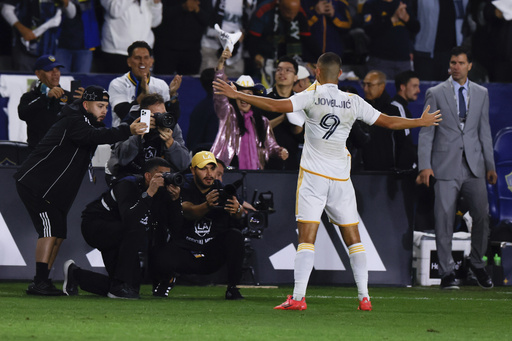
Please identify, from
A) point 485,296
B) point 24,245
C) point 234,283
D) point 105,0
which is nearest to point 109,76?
point 105,0

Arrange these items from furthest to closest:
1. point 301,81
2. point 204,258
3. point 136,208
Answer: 1. point 301,81
2. point 204,258
3. point 136,208

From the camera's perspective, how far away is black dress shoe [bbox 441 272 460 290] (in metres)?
11.1

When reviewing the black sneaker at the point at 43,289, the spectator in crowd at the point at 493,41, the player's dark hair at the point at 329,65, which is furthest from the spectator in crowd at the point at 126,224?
the spectator in crowd at the point at 493,41

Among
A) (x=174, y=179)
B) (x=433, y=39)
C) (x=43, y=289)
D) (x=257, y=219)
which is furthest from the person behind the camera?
→ (x=433, y=39)

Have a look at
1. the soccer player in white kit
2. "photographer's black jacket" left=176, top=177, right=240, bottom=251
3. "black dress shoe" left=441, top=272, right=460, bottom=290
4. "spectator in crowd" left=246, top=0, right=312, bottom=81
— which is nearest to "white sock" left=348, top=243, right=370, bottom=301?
the soccer player in white kit

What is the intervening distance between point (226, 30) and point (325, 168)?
18.7 ft

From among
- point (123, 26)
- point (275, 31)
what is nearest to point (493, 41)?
point (275, 31)

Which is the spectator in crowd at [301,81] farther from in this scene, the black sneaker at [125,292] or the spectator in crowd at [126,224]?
the black sneaker at [125,292]

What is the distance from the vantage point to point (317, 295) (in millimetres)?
10078

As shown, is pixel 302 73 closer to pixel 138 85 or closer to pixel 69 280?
pixel 138 85

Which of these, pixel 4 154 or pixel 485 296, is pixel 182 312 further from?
pixel 4 154

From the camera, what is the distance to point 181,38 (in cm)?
1340

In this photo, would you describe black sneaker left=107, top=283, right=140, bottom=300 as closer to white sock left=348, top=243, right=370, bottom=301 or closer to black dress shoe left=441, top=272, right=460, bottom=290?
white sock left=348, top=243, right=370, bottom=301

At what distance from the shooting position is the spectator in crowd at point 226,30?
1362cm
